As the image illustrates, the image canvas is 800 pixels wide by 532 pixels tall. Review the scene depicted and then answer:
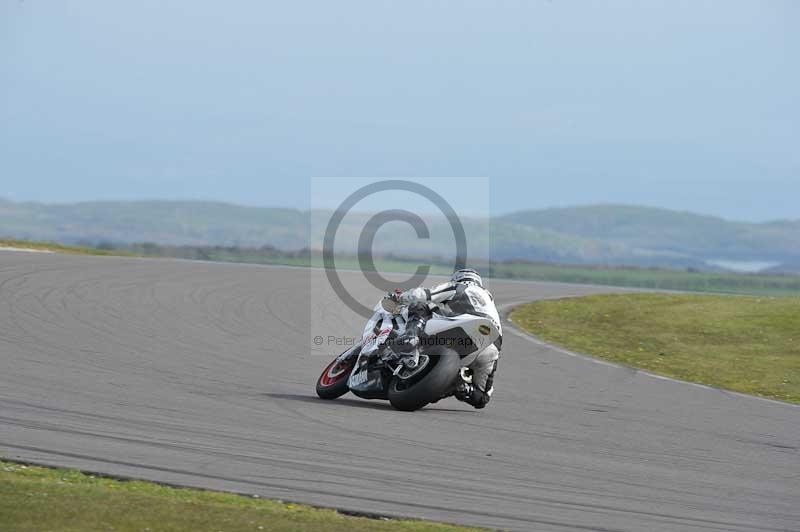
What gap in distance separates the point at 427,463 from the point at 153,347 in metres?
7.97

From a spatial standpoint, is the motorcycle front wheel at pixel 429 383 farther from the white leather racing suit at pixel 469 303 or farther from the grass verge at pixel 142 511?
the grass verge at pixel 142 511

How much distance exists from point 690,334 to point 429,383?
1339 cm

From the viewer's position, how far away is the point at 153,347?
54.1ft

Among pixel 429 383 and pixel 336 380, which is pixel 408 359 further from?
pixel 336 380

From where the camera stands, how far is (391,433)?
10.7m

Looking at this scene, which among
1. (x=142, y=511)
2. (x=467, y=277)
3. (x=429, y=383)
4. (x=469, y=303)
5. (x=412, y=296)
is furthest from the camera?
(x=467, y=277)

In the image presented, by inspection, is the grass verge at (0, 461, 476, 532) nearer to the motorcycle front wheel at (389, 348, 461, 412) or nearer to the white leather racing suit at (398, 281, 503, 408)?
the motorcycle front wheel at (389, 348, 461, 412)

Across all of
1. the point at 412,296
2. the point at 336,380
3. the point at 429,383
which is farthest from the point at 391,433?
the point at 336,380

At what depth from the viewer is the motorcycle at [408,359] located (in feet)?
38.3

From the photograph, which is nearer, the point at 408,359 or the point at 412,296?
the point at 408,359

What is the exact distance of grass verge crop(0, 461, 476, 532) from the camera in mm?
6871

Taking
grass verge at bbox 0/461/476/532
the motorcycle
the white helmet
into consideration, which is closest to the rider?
the white helmet

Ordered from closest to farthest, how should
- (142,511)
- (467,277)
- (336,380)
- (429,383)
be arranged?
1. (142,511)
2. (429,383)
3. (467,277)
4. (336,380)

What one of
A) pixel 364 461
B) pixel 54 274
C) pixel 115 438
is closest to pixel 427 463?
pixel 364 461
